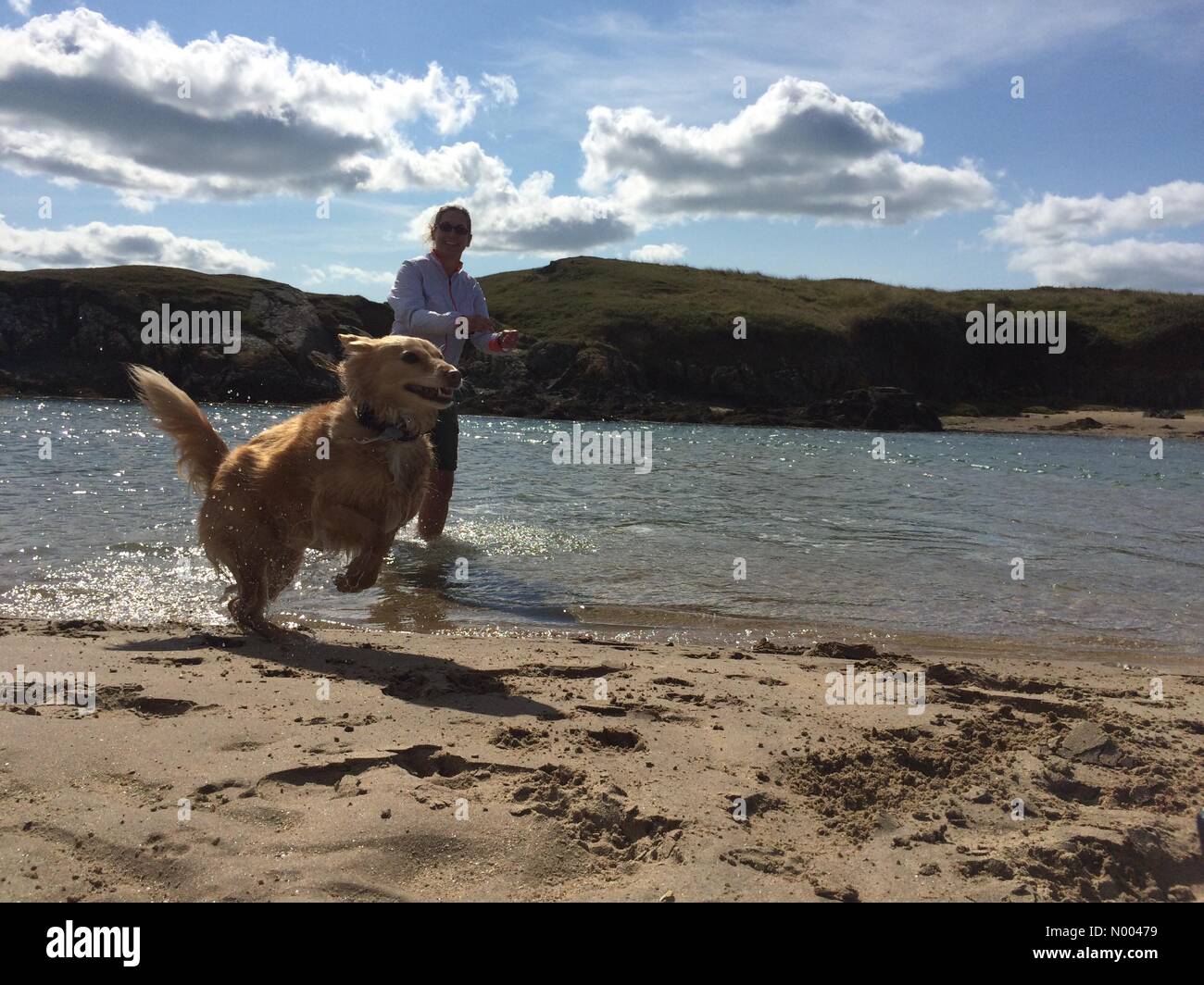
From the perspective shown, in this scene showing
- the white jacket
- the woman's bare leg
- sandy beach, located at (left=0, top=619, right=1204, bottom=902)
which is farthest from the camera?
the woman's bare leg

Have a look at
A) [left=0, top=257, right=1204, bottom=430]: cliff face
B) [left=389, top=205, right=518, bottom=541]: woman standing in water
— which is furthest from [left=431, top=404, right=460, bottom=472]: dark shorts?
[left=0, top=257, right=1204, bottom=430]: cliff face

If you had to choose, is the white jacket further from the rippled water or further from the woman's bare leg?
the rippled water

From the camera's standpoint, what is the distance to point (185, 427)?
6.18 metres

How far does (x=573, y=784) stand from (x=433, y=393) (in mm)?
3043

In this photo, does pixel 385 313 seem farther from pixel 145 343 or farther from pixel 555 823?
pixel 555 823

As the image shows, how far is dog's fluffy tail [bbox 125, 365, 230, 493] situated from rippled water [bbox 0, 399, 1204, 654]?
33.8 inches

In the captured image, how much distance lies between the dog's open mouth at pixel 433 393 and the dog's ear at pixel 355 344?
1.31 ft

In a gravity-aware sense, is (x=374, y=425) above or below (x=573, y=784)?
above

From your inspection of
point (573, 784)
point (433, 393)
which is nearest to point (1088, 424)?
point (433, 393)

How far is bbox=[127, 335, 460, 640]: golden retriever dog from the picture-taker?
19.2 ft

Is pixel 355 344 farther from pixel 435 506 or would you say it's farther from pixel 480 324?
pixel 435 506

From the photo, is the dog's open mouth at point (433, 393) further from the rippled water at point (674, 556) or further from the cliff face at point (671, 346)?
the cliff face at point (671, 346)

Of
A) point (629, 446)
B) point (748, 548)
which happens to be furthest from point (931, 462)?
point (748, 548)
